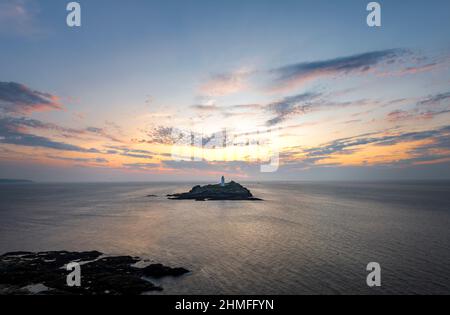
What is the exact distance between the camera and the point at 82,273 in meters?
28.5

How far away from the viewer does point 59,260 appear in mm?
33281

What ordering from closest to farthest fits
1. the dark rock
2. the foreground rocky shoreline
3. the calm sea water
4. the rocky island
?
the foreground rocky shoreline < the calm sea water < the dark rock < the rocky island

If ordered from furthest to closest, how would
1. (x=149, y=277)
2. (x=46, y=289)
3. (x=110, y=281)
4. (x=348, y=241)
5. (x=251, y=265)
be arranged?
(x=348, y=241) → (x=251, y=265) → (x=149, y=277) → (x=110, y=281) → (x=46, y=289)

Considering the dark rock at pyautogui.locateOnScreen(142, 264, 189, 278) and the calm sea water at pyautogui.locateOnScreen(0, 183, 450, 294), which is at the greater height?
the dark rock at pyautogui.locateOnScreen(142, 264, 189, 278)

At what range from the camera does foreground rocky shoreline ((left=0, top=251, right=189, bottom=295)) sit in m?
24.4

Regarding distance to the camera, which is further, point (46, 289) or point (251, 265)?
point (251, 265)

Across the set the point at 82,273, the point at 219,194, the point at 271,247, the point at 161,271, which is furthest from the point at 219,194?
the point at 82,273

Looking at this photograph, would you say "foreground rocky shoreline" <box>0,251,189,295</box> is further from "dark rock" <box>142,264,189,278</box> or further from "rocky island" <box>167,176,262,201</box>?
"rocky island" <box>167,176,262,201</box>

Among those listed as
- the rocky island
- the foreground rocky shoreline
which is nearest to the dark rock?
the foreground rocky shoreline

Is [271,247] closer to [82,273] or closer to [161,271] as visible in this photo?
[161,271]

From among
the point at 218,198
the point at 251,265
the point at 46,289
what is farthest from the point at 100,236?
the point at 218,198

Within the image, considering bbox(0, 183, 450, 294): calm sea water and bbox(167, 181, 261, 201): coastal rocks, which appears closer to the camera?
bbox(0, 183, 450, 294): calm sea water

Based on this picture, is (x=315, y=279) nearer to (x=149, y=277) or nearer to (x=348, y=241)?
(x=149, y=277)
